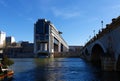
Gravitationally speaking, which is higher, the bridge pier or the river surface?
the bridge pier

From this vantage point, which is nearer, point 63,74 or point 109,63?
point 109,63

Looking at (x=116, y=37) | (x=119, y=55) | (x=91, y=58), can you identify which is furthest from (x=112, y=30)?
(x=91, y=58)

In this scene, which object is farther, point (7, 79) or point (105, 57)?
point (105, 57)

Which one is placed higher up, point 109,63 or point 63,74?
point 109,63

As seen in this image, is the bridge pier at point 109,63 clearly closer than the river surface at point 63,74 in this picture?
No

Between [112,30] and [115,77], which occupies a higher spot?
[112,30]

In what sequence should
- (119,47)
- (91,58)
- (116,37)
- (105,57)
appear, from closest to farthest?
(119,47) → (116,37) → (105,57) → (91,58)

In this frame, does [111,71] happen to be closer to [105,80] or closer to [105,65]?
[105,65]

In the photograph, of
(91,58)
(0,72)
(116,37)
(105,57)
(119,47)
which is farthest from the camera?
(91,58)

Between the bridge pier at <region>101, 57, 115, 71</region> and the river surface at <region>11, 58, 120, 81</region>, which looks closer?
the river surface at <region>11, 58, 120, 81</region>

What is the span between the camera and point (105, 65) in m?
73.3

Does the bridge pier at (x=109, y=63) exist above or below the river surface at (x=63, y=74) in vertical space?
above

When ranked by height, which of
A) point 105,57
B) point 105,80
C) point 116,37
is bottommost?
point 105,80

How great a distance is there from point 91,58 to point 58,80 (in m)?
91.5
